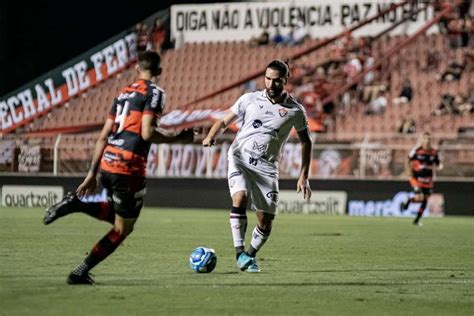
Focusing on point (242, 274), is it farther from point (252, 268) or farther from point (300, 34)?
point (300, 34)

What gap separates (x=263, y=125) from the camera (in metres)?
12.0

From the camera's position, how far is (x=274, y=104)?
11984mm

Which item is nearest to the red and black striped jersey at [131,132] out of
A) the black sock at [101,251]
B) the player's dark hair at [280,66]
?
the black sock at [101,251]

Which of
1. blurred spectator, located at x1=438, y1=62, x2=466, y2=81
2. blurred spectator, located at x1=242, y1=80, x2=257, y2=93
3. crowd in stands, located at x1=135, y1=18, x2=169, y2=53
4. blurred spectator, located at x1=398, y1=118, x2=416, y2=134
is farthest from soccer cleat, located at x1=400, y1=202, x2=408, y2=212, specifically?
crowd in stands, located at x1=135, y1=18, x2=169, y2=53

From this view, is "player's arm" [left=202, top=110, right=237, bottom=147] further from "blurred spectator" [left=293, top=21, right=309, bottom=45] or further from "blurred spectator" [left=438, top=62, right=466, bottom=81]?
"blurred spectator" [left=293, top=21, right=309, bottom=45]

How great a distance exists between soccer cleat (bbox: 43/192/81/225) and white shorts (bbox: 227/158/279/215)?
299 centimetres

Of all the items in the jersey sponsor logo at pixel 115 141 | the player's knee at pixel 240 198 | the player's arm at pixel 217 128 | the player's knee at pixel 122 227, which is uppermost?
the player's arm at pixel 217 128

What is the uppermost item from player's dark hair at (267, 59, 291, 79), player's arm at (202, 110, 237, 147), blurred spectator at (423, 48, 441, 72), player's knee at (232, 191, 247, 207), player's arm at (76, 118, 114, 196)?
blurred spectator at (423, 48, 441, 72)

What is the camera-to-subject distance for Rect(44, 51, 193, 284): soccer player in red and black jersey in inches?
370

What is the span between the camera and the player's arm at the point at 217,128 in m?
11.4

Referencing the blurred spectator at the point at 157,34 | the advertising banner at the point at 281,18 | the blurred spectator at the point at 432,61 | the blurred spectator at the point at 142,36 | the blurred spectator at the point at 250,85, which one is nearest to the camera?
the blurred spectator at the point at 432,61

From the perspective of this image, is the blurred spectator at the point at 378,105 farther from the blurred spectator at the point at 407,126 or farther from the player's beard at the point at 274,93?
the player's beard at the point at 274,93

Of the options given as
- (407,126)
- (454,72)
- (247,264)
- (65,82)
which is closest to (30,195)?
(65,82)

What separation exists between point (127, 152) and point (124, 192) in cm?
34
